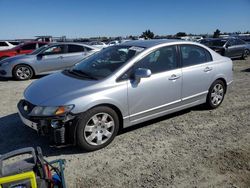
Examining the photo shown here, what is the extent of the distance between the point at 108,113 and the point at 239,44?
46.6 feet

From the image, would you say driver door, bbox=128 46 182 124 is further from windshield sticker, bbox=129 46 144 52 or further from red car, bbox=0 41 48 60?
red car, bbox=0 41 48 60

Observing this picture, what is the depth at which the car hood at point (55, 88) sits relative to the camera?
3.91 m

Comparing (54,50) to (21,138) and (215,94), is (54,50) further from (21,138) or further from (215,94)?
(215,94)

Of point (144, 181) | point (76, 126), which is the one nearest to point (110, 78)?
point (76, 126)

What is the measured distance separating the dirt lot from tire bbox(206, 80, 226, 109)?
195mm

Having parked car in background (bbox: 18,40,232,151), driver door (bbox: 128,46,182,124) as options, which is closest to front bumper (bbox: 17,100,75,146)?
parked car in background (bbox: 18,40,232,151)

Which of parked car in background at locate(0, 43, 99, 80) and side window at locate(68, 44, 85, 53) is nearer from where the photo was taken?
parked car in background at locate(0, 43, 99, 80)

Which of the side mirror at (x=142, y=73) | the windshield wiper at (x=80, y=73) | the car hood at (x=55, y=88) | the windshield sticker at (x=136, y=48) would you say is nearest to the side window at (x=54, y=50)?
the windshield wiper at (x=80, y=73)

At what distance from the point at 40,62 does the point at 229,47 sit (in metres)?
10.4

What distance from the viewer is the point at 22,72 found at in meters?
10.1

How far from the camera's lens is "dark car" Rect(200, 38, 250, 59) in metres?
14.9

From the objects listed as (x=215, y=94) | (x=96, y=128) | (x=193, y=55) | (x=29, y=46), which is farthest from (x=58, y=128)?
(x=29, y=46)

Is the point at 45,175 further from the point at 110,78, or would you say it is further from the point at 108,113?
the point at 110,78

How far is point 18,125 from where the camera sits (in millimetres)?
5078
